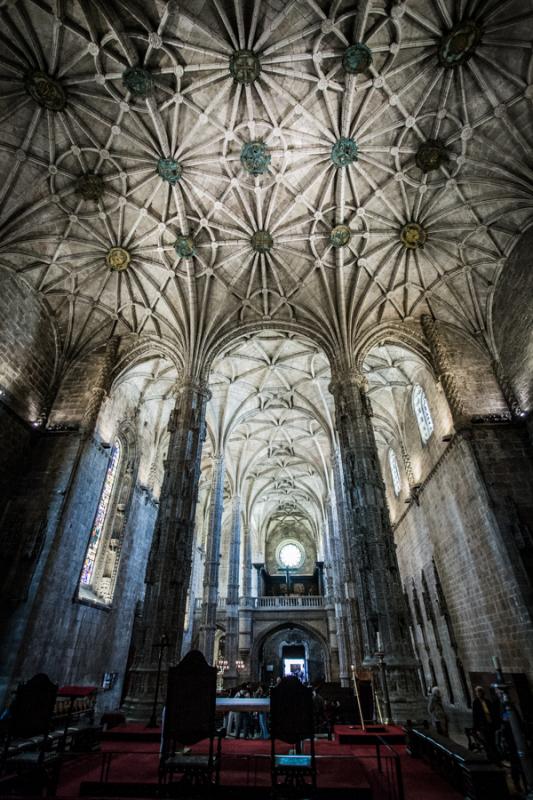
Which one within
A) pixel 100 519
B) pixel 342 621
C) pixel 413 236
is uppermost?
pixel 413 236

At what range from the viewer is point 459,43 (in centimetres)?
1212

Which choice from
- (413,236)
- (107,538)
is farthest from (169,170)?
(107,538)

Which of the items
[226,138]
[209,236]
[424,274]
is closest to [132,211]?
[209,236]

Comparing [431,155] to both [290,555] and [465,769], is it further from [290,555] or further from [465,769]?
[290,555]

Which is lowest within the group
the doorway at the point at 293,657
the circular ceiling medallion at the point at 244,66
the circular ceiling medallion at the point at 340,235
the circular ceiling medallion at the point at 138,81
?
the doorway at the point at 293,657

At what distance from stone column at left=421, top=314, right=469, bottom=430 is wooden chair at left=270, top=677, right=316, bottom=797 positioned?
39.3 ft

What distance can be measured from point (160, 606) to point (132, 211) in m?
15.1

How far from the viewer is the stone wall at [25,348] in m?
15.4

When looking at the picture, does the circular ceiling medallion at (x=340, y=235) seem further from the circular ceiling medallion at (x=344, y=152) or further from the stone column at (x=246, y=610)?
the stone column at (x=246, y=610)

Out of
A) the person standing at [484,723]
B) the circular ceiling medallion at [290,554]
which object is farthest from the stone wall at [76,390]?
the circular ceiling medallion at [290,554]

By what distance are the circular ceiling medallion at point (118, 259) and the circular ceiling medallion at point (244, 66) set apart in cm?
805

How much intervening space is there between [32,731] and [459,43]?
19509mm

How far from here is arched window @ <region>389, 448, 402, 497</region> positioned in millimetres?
24697

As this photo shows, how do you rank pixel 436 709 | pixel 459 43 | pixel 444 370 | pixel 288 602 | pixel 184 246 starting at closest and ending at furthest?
1. pixel 436 709
2. pixel 459 43
3. pixel 444 370
4. pixel 184 246
5. pixel 288 602
